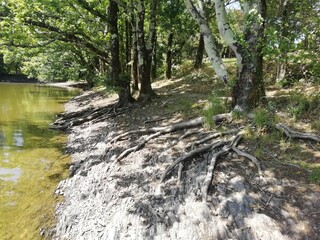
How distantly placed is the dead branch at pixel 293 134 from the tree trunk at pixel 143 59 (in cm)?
787

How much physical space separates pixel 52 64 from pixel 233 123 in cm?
3550

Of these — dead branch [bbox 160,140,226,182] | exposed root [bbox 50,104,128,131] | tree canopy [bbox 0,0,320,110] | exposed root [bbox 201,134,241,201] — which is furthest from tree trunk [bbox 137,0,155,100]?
exposed root [bbox 201,134,241,201]

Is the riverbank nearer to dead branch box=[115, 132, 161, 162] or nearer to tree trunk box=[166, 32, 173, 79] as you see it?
tree trunk box=[166, 32, 173, 79]

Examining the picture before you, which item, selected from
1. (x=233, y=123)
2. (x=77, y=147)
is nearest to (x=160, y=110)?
(x=77, y=147)

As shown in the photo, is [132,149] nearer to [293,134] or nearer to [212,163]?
[212,163]

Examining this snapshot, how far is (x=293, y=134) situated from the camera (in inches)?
232

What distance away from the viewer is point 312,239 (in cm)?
367

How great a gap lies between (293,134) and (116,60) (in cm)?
941

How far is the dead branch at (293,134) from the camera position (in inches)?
221

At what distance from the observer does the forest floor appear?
4.22m

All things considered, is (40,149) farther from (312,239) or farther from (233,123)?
(312,239)

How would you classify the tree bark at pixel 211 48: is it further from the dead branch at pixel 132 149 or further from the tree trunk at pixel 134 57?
the tree trunk at pixel 134 57

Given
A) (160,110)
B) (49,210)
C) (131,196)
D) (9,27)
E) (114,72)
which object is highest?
(9,27)

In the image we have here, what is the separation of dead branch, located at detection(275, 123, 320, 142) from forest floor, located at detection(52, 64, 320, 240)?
111mm
